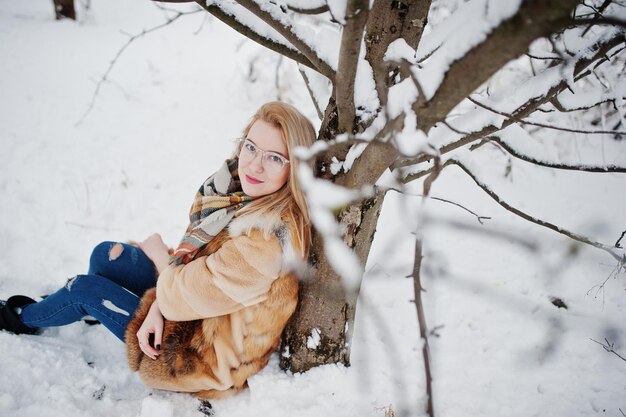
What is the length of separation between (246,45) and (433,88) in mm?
6786

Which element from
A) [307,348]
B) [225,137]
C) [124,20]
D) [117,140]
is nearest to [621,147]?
[307,348]

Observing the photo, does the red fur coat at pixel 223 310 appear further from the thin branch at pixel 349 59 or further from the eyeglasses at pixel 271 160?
the thin branch at pixel 349 59

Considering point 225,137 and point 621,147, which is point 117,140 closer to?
point 225,137

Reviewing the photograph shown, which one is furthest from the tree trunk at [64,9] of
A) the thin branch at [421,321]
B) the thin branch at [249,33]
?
the thin branch at [421,321]

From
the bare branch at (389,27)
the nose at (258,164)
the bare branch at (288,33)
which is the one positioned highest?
the bare branch at (389,27)

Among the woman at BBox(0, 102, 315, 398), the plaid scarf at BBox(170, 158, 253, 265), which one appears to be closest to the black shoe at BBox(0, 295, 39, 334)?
the woman at BBox(0, 102, 315, 398)

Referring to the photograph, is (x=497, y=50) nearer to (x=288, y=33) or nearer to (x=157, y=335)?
(x=288, y=33)

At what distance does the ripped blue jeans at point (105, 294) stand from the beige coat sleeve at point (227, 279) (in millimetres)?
447

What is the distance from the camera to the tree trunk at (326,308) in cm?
158

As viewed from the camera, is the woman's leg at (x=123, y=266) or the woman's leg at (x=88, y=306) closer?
the woman's leg at (x=88, y=306)

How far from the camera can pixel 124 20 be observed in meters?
6.92

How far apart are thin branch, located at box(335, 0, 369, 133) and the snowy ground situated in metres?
0.48

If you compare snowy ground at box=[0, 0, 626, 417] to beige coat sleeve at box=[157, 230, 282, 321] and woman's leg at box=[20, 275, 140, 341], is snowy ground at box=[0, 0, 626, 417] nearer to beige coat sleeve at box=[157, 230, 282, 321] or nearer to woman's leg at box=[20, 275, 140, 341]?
woman's leg at box=[20, 275, 140, 341]

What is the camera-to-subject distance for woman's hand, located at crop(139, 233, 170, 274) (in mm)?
2176
